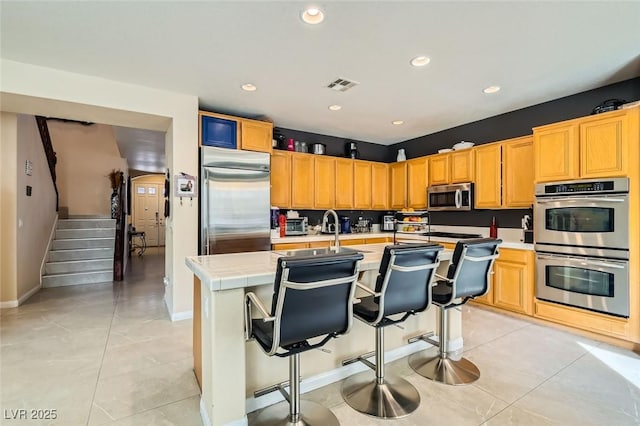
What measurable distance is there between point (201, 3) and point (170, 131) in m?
2.08

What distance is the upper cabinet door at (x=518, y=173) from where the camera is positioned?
3914mm

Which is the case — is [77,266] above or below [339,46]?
below

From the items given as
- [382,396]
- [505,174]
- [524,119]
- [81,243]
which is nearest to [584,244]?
[505,174]

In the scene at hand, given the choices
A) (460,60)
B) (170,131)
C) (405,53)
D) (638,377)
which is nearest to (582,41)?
(460,60)

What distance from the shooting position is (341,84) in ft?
11.0

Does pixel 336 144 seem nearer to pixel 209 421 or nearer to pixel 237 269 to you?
pixel 237 269

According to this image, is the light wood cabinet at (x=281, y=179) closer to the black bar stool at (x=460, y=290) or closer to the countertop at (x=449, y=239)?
the countertop at (x=449, y=239)

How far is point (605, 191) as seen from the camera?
3.02 metres

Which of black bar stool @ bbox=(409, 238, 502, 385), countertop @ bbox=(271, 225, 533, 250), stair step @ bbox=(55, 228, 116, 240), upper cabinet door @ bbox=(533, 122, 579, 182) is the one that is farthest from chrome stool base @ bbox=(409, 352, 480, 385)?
stair step @ bbox=(55, 228, 116, 240)

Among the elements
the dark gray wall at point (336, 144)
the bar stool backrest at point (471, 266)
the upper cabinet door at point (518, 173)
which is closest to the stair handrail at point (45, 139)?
the dark gray wall at point (336, 144)

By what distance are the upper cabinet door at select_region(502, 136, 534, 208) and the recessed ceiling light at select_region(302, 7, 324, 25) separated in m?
3.24

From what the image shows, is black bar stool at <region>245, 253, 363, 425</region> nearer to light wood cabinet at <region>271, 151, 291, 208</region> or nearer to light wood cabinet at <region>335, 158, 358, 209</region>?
light wood cabinet at <region>271, 151, 291, 208</region>

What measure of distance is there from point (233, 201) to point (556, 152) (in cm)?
394

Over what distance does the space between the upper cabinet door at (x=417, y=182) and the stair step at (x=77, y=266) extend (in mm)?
5936
